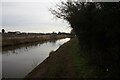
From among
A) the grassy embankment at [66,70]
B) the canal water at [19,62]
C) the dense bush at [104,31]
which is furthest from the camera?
the canal water at [19,62]

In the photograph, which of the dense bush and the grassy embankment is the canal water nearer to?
the grassy embankment

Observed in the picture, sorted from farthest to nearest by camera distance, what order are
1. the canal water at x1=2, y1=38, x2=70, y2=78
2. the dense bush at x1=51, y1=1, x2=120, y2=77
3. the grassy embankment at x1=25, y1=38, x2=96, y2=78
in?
1. the canal water at x1=2, y1=38, x2=70, y2=78
2. the grassy embankment at x1=25, y1=38, x2=96, y2=78
3. the dense bush at x1=51, y1=1, x2=120, y2=77

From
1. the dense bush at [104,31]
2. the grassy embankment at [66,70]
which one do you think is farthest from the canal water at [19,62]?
the dense bush at [104,31]

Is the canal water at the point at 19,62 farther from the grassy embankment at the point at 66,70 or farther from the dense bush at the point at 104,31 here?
the dense bush at the point at 104,31

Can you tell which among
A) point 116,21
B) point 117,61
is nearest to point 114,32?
point 116,21

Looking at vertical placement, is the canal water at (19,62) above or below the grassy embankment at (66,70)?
below

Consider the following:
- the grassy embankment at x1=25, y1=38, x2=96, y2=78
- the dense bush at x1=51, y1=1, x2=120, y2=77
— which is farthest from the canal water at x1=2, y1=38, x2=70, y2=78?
the dense bush at x1=51, y1=1, x2=120, y2=77

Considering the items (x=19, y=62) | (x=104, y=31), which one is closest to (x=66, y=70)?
(x=104, y=31)

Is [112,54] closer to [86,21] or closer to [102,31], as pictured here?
[102,31]

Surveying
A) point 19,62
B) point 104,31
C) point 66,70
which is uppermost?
point 104,31

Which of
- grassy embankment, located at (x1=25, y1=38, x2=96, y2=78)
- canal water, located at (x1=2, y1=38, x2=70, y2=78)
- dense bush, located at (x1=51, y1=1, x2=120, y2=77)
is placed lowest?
canal water, located at (x1=2, y1=38, x2=70, y2=78)

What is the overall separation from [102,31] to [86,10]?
6.04 feet

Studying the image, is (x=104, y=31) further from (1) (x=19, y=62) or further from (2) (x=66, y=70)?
(1) (x=19, y=62)

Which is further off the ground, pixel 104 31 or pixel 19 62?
pixel 104 31
